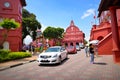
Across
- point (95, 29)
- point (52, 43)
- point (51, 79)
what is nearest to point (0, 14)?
point (95, 29)

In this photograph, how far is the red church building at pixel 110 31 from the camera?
1494cm

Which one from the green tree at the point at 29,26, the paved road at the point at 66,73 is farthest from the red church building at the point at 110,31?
the green tree at the point at 29,26

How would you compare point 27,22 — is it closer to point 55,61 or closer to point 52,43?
point 55,61

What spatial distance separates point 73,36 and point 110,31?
155ft

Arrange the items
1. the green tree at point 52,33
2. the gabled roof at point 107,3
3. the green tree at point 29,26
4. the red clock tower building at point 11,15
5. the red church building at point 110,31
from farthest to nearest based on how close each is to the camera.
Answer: the green tree at point 52,33, the green tree at point 29,26, the red clock tower building at point 11,15, the red church building at point 110,31, the gabled roof at point 107,3

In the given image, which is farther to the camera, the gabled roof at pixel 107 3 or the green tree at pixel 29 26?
the green tree at pixel 29 26

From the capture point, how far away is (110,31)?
3039 cm

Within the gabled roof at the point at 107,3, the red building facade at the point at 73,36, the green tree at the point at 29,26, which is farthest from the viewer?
the red building facade at the point at 73,36

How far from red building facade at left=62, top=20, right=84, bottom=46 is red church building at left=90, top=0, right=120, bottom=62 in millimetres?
42466

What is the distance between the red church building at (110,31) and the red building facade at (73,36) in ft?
139

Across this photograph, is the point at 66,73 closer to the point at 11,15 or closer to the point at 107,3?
the point at 107,3

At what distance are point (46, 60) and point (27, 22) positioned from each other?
33075mm

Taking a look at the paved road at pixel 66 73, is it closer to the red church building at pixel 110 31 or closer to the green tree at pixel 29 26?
the red church building at pixel 110 31

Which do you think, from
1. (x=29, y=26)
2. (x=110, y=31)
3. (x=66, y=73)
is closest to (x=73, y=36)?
(x=29, y=26)
